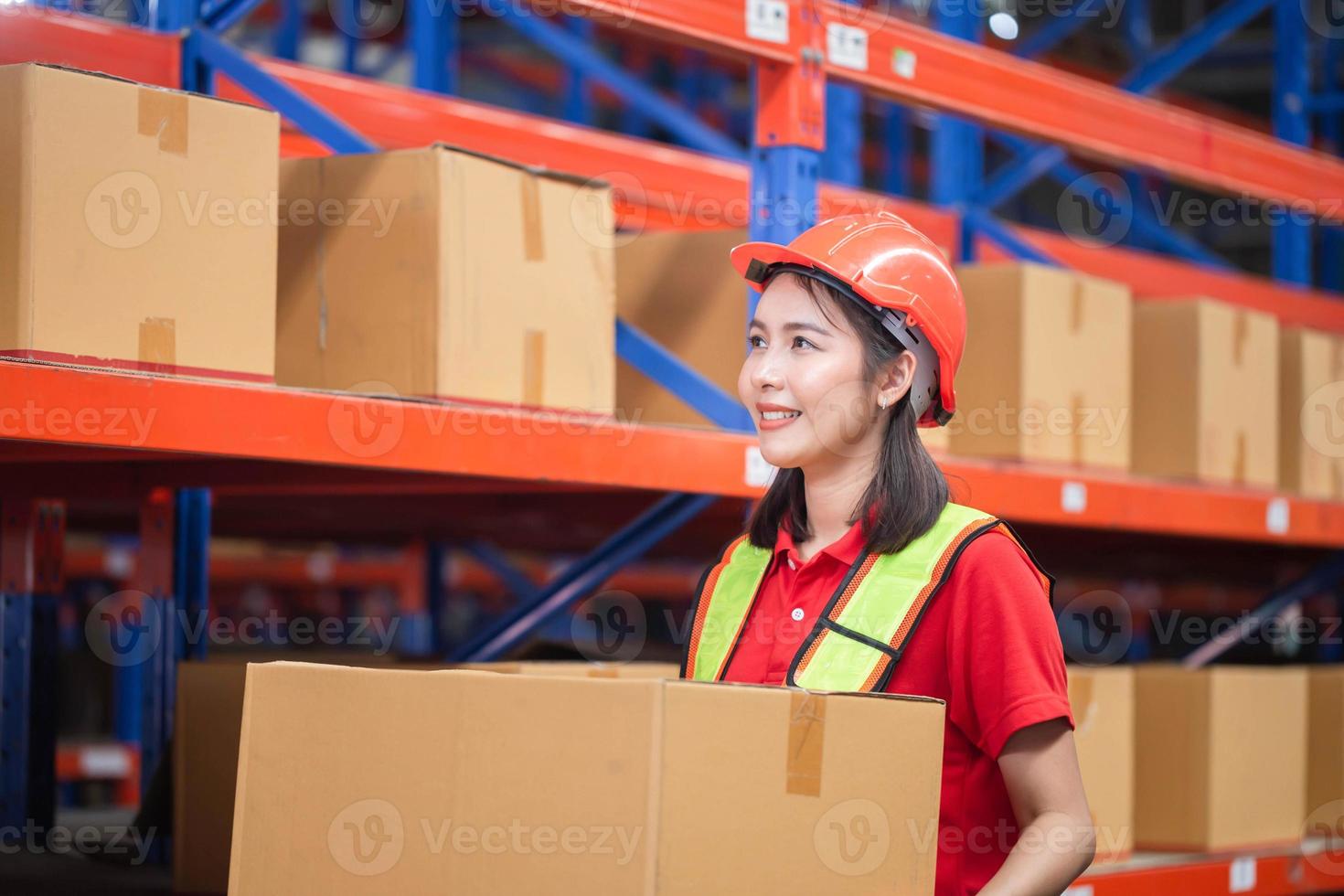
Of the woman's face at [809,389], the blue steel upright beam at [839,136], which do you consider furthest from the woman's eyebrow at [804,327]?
the blue steel upright beam at [839,136]

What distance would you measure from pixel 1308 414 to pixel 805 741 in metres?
3.51

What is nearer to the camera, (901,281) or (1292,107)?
(901,281)

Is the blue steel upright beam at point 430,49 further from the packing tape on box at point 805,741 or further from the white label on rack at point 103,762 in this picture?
the packing tape on box at point 805,741

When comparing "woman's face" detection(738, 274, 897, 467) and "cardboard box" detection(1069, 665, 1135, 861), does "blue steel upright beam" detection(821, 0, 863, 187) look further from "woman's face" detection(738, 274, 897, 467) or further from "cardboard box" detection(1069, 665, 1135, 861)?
"woman's face" detection(738, 274, 897, 467)

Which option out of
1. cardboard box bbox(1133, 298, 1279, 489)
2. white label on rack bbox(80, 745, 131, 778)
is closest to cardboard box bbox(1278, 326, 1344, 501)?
cardboard box bbox(1133, 298, 1279, 489)

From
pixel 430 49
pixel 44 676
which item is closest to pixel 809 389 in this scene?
pixel 44 676

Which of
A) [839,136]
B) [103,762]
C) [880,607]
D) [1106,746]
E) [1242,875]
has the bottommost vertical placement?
[103,762]

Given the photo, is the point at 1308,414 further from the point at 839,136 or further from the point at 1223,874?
the point at 839,136

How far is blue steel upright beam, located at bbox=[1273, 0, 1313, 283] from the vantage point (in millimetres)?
6977

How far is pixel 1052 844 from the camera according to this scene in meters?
1.90

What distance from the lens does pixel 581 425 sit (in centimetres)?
297

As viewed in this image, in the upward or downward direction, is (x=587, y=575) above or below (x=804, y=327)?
below

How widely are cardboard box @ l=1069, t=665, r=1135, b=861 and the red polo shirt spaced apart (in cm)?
182

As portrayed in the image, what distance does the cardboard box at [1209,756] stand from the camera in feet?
13.4
